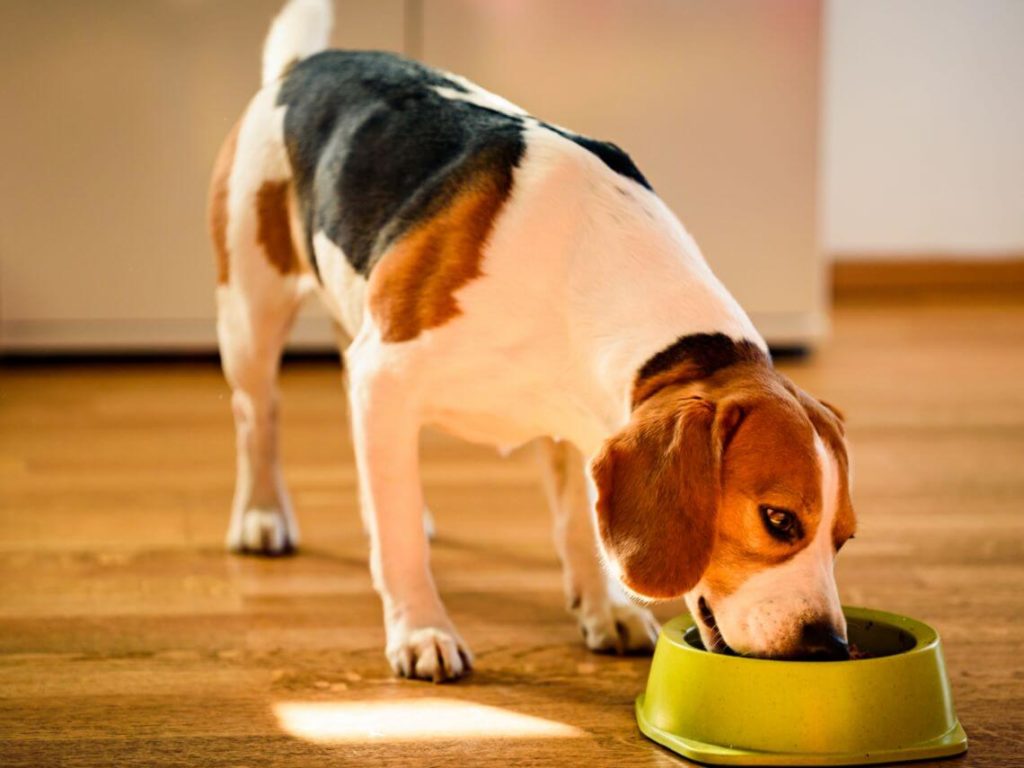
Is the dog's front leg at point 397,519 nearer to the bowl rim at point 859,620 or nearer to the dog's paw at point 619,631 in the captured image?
the dog's paw at point 619,631

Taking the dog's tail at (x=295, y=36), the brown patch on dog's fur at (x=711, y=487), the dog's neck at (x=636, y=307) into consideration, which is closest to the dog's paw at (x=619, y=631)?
the dog's neck at (x=636, y=307)

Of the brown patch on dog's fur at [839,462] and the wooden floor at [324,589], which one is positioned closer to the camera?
the brown patch on dog's fur at [839,462]

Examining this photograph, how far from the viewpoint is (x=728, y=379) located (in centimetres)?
178

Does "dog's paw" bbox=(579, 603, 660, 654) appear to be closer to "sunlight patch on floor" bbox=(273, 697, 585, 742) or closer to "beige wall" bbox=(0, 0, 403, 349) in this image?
"sunlight patch on floor" bbox=(273, 697, 585, 742)

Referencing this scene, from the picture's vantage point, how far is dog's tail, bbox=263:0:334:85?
109 inches

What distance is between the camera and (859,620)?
1952mm

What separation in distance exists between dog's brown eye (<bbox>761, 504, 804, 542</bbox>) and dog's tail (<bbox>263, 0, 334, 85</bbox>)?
4.75ft

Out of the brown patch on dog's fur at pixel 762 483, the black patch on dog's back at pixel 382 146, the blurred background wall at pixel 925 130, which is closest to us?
the brown patch on dog's fur at pixel 762 483

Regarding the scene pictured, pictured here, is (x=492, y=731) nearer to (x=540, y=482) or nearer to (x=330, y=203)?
(x=330, y=203)

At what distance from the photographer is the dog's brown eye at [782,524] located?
1.67 meters

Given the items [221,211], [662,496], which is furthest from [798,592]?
[221,211]

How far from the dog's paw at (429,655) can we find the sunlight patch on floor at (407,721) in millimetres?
72

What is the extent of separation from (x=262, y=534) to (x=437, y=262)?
0.86 m

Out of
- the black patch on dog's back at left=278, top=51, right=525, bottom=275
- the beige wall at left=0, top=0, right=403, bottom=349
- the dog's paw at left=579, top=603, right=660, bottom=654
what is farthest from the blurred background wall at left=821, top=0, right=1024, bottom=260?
the dog's paw at left=579, top=603, right=660, bottom=654
